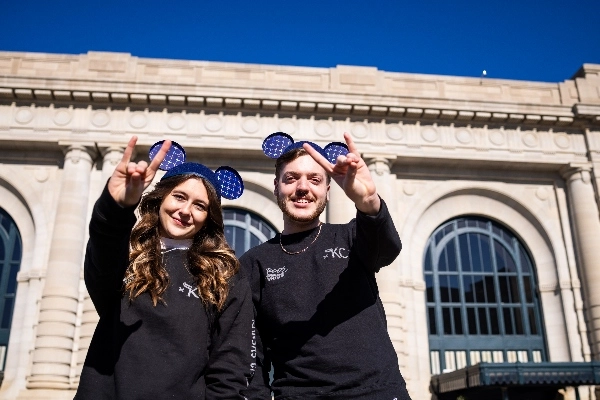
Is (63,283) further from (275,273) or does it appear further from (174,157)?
(275,273)

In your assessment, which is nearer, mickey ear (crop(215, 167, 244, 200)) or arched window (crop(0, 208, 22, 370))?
mickey ear (crop(215, 167, 244, 200))

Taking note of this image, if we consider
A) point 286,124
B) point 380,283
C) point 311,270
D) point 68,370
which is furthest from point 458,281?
point 311,270

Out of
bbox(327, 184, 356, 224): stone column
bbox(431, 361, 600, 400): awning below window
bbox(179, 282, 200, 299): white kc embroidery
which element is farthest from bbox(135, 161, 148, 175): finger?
bbox(327, 184, 356, 224): stone column

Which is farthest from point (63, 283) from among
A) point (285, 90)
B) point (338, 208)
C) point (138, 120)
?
point (285, 90)

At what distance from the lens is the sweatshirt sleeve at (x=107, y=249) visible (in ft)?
8.36

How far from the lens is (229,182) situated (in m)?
4.02

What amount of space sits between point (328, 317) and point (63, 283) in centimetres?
1506

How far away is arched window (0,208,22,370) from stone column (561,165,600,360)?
19202 mm

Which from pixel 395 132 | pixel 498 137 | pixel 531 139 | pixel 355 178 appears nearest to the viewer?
pixel 355 178

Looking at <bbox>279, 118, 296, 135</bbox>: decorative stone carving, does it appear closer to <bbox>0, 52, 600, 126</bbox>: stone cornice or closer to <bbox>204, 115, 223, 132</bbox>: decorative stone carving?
<bbox>0, 52, 600, 126</bbox>: stone cornice

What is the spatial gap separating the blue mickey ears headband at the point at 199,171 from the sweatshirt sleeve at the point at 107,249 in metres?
0.82

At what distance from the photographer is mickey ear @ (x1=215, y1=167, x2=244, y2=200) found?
3.99 metres

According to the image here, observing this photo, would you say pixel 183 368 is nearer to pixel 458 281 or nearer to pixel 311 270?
pixel 311 270

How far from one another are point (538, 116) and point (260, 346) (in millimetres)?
19074
